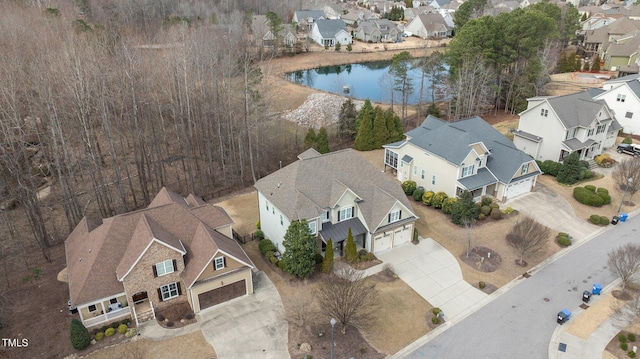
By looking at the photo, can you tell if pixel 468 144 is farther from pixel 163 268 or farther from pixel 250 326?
pixel 163 268

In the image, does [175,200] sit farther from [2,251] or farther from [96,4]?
[96,4]

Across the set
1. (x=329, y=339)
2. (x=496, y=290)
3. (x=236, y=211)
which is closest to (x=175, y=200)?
(x=236, y=211)

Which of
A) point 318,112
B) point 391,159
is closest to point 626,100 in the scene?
point 391,159

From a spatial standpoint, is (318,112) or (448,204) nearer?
(448,204)

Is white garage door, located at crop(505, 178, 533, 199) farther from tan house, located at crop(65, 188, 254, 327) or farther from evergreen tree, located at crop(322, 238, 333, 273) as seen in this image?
tan house, located at crop(65, 188, 254, 327)

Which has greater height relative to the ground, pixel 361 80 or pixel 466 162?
pixel 466 162

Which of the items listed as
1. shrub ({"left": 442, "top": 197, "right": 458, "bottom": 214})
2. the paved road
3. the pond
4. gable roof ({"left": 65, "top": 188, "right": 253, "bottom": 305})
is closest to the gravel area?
the pond

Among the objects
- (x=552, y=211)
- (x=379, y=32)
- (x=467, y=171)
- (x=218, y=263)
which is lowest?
(x=552, y=211)
